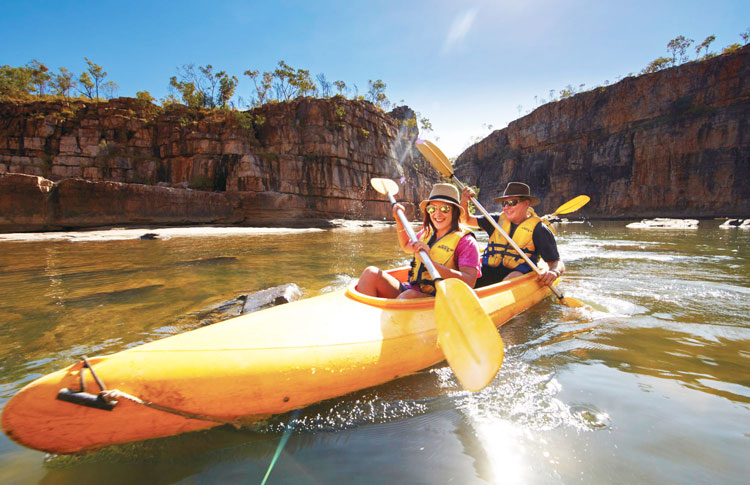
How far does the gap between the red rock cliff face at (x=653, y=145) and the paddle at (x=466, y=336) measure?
4168cm

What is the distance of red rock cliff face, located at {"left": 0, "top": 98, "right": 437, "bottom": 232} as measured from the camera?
58.0ft

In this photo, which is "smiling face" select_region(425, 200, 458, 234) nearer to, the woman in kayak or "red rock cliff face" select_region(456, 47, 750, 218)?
the woman in kayak

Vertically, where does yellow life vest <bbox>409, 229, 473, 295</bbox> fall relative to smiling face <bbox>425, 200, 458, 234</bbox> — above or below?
below

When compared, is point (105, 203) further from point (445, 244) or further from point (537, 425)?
point (537, 425)

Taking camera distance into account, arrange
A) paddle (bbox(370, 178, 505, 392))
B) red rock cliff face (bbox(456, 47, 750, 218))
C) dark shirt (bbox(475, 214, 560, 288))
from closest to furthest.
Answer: paddle (bbox(370, 178, 505, 392)) → dark shirt (bbox(475, 214, 560, 288)) → red rock cliff face (bbox(456, 47, 750, 218))

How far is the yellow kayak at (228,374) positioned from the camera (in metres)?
1.28

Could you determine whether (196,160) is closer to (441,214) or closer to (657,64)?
(441,214)

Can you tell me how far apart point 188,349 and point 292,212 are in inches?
857

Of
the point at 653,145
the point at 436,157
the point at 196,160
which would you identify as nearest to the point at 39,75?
the point at 196,160

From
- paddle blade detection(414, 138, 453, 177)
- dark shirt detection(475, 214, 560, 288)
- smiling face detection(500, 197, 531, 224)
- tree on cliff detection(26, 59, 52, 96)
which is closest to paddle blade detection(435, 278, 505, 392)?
dark shirt detection(475, 214, 560, 288)

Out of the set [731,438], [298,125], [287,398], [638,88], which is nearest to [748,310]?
[731,438]

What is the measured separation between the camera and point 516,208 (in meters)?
3.80

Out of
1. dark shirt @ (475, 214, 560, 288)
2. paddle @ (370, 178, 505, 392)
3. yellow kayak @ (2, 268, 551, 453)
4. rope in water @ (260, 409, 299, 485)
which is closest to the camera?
yellow kayak @ (2, 268, 551, 453)

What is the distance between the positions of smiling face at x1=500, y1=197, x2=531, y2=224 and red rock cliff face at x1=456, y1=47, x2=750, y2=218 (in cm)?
3950
